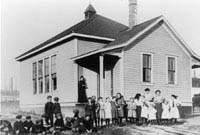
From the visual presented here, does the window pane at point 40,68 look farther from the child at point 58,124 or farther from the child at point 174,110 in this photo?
the child at point 174,110

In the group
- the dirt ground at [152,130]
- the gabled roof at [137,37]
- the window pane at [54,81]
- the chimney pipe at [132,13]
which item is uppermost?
the chimney pipe at [132,13]

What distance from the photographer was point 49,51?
46.2ft

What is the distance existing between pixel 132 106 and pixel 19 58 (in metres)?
7.88

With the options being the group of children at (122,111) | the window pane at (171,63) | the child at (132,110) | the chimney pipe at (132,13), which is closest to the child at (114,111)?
the group of children at (122,111)

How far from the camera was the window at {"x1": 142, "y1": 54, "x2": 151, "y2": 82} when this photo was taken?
11.9m

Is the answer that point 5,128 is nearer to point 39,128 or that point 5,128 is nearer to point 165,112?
point 39,128

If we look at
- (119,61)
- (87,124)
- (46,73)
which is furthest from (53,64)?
(87,124)

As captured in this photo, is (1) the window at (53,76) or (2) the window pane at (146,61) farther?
(1) the window at (53,76)

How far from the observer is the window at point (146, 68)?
39.0 feet

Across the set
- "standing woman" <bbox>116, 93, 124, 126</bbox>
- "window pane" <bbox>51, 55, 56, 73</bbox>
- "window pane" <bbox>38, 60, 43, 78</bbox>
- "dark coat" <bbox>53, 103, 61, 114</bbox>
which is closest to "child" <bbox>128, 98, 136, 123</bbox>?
"standing woman" <bbox>116, 93, 124, 126</bbox>

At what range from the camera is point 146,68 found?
11.9 meters

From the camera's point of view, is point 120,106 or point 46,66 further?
point 46,66

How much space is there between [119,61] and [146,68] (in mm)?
1059

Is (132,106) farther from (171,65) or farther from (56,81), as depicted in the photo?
(56,81)
